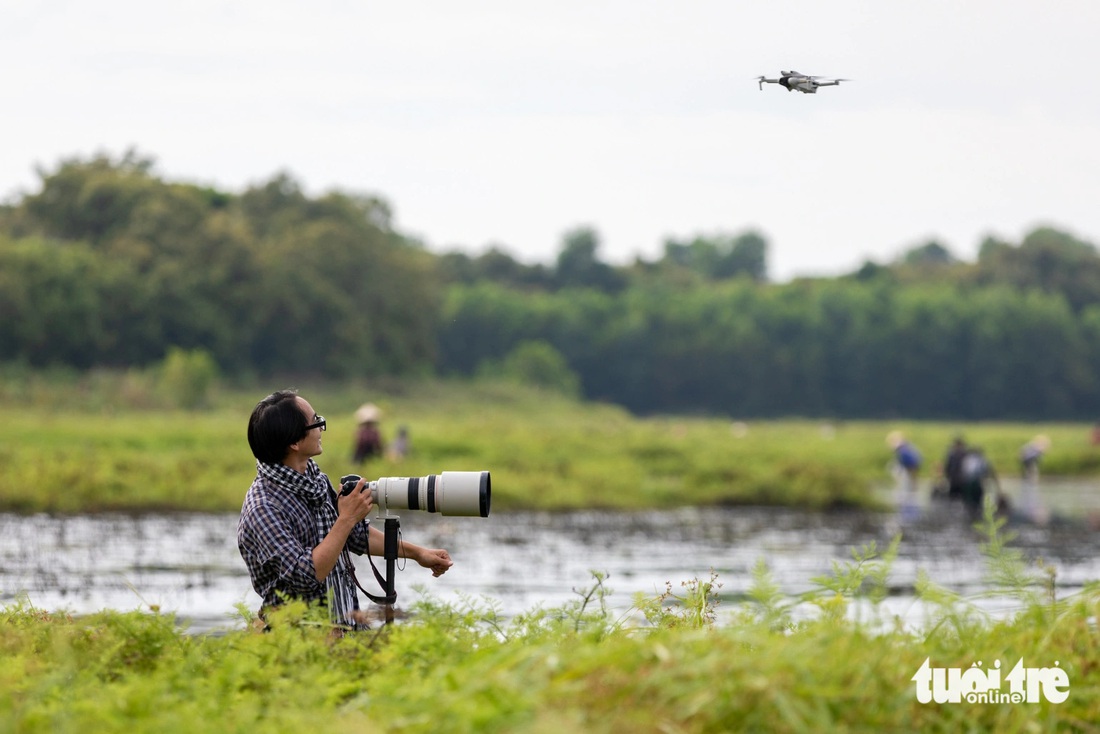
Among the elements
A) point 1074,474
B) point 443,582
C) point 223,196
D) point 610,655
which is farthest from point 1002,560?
point 223,196

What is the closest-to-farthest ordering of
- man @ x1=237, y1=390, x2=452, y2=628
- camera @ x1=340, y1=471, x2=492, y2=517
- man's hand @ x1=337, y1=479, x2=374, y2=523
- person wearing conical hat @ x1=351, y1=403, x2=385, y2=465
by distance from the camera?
man @ x1=237, y1=390, x2=452, y2=628
man's hand @ x1=337, y1=479, x2=374, y2=523
camera @ x1=340, y1=471, x2=492, y2=517
person wearing conical hat @ x1=351, y1=403, x2=385, y2=465

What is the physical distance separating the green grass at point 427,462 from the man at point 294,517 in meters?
17.2

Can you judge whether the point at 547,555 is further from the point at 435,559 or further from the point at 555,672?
the point at 555,672

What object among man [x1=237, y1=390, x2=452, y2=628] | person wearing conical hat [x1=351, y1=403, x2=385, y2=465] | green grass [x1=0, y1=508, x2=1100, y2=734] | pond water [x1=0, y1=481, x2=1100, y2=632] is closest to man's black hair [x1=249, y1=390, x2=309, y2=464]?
man [x1=237, y1=390, x2=452, y2=628]

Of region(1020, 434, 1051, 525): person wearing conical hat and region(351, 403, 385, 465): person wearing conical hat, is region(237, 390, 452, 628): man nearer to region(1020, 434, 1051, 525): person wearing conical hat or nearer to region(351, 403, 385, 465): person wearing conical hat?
region(351, 403, 385, 465): person wearing conical hat

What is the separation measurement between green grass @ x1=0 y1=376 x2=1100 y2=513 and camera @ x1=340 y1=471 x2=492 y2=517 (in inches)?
678

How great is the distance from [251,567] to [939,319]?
4241 inches

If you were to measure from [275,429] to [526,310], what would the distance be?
100 m

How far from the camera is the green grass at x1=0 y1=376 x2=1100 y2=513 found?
78.0 feet

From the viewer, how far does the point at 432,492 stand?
19.4ft

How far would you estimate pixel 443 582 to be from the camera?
15.3 meters

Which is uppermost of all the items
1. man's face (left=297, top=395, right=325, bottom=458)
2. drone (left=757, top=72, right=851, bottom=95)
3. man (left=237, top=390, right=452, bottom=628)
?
drone (left=757, top=72, right=851, bottom=95)

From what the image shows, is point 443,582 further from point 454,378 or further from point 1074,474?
point 454,378

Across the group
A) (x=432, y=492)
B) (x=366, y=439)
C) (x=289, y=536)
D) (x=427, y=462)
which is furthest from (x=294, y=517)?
(x=427, y=462)
